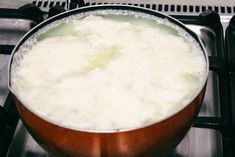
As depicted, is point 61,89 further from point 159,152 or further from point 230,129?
point 230,129

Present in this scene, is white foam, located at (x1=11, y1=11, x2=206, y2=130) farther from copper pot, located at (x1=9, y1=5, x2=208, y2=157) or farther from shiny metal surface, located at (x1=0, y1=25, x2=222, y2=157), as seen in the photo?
shiny metal surface, located at (x1=0, y1=25, x2=222, y2=157)

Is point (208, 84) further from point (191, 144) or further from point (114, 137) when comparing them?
point (114, 137)

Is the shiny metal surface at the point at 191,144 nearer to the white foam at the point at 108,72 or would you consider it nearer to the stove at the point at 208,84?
the stove at the point at 208,84

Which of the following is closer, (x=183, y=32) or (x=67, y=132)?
(x=67, y=132)

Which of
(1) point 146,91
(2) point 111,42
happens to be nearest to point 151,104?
(1) point 146,91

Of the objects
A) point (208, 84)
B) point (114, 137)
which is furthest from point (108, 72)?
point (208, 84)

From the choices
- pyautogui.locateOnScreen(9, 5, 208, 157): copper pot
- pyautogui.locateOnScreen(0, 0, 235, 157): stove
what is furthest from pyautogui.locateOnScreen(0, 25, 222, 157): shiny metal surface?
pyautogui.locateOnScreen(9, 5, 208, 157): copper pot

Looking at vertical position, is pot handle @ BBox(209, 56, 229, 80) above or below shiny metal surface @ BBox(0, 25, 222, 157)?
above
